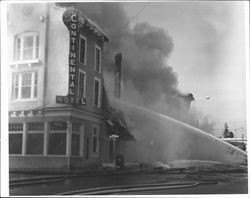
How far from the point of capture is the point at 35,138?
601 centimetres

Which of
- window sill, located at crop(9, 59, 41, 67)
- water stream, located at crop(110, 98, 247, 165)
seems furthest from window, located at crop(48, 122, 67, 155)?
window sill, located at crop(9, 59, 41, 67)

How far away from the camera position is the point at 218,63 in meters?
6.09

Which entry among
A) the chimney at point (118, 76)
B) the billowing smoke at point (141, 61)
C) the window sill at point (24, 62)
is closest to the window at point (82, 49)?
the billowing smoke at point (141, 61)

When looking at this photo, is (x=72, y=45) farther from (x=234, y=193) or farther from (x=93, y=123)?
(x=234, y=193)

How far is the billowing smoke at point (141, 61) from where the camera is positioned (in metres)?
6.09

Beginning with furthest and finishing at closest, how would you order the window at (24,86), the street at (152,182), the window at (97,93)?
the window at (97,93) < the window at (24,86) < the street at (152,182)

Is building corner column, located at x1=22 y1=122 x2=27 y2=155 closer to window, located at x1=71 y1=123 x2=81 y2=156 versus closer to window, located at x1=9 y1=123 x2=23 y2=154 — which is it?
window, located at x1=9 y1=123 x2=23 y2=154

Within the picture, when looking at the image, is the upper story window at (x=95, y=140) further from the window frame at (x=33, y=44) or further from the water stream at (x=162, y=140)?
the window frame at (x=33, y=44)

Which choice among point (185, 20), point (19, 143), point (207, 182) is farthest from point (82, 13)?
point (207, 182)

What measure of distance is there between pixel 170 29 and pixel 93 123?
1783 millimetres

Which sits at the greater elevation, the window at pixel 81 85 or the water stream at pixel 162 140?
the window at pixel 81 85

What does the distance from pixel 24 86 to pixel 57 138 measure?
0.89 metres

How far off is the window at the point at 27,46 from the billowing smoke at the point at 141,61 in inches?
29.0

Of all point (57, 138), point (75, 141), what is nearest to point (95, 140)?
point (75, 141)
